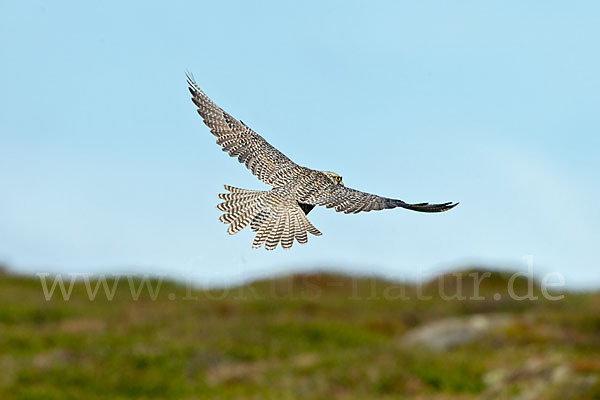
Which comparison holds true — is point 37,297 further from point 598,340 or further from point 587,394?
point 587,394

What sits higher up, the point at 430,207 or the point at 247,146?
the point at 247,146

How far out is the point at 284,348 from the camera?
642 inches

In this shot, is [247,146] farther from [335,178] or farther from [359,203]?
[359,203]

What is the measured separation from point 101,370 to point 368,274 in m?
12.7

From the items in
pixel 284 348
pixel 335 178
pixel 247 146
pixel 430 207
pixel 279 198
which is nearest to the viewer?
pixel 430 207

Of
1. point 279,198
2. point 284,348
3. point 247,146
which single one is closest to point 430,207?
point 279,198

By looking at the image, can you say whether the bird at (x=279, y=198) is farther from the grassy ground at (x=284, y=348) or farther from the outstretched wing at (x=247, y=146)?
the grassy ground at (x=284, y=348)

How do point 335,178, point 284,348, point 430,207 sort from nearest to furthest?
point 430,207, point 335,178, point 284,348

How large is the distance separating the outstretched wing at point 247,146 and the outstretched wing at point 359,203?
0.22 m

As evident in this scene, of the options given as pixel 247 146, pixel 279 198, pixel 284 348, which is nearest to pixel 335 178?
pixel 279 198

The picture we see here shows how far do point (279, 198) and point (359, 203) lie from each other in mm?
405

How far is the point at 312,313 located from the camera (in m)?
20.6

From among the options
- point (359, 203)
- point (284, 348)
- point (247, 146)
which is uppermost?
point (247, 146)

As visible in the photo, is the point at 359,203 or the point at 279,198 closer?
the point at 359,203
